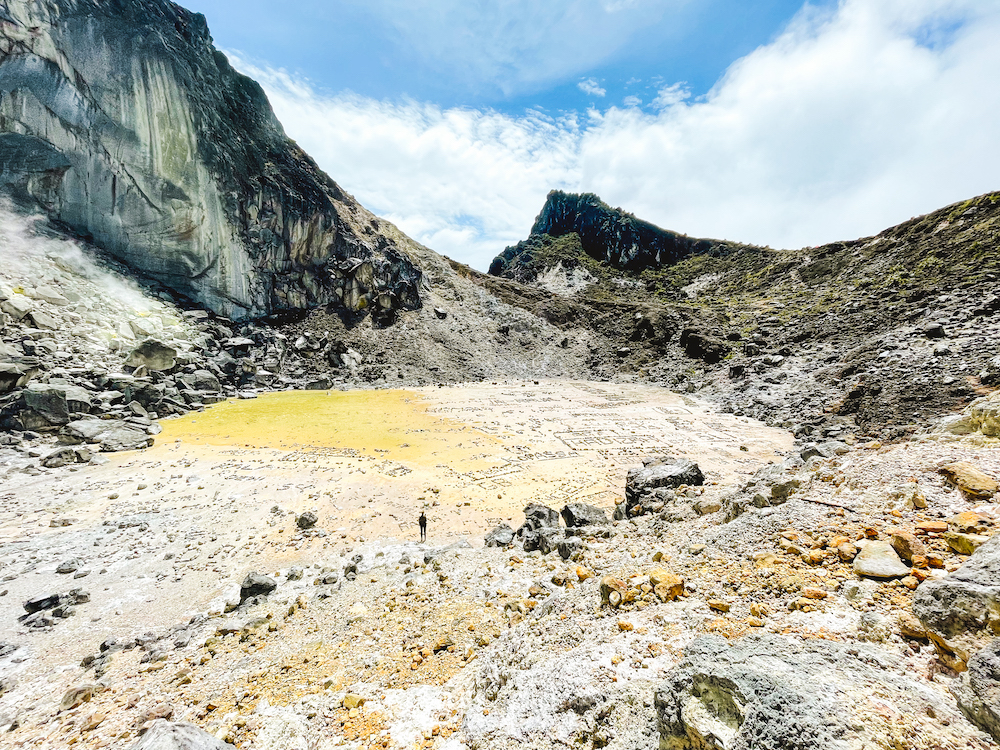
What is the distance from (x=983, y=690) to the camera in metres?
2.56

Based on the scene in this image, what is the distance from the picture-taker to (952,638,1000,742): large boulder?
7.95 feet

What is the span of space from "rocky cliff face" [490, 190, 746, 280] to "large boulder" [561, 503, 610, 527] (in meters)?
80.9

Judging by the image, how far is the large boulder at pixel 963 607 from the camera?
9.82 ft

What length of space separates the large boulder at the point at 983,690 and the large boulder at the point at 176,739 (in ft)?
21.4

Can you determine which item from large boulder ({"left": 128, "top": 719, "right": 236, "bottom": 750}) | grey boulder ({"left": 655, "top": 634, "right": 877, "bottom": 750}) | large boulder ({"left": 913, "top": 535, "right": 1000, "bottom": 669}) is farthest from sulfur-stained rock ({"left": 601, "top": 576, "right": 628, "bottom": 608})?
large boulder ({"left": 128, "top": 719, "right": 236, "bottom": 750})

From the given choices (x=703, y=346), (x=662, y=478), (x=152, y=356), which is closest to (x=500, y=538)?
(x=662, y=478)

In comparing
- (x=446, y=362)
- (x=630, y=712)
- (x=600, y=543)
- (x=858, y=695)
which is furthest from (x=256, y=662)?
(x=446, y=362)

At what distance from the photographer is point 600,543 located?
8.55m

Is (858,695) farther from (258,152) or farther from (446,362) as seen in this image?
(258,152)

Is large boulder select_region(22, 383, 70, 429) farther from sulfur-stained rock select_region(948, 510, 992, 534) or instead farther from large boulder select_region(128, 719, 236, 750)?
sulfur-stained rock select_region(948, 510, 992, 534)

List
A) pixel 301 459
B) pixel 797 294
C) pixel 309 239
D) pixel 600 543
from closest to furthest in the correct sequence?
pixel 600 543 → pixel 301 459 → pixel 797 294 → pixel 309 239

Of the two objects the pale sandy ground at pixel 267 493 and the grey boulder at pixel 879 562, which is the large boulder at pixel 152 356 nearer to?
the pale sandy ground at pixel 267 493

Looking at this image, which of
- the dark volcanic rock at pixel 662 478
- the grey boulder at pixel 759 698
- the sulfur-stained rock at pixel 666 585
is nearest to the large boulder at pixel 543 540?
the dark volcanic rock at pixel 662 478

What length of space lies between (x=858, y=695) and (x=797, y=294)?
56882mm
